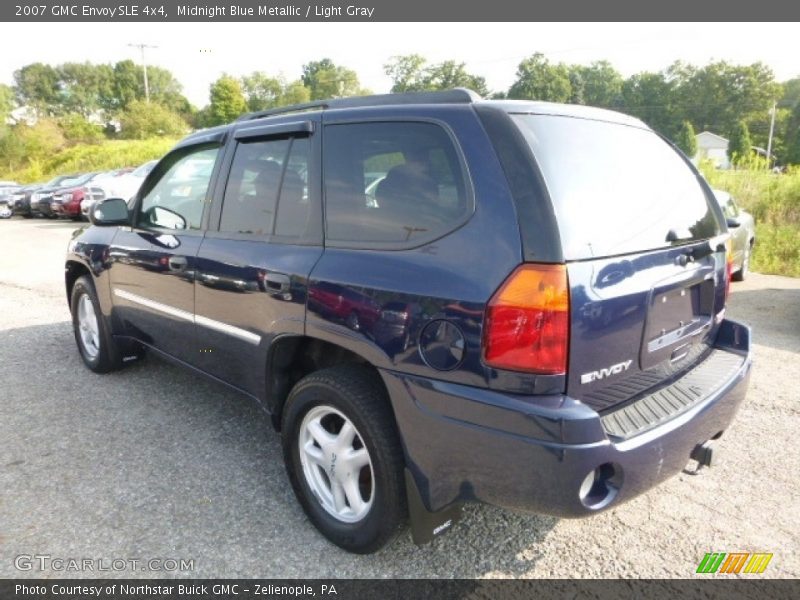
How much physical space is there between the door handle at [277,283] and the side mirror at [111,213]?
6.09 ft

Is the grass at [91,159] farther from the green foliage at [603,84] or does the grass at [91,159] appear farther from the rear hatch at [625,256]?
the green foliage at [603,84]

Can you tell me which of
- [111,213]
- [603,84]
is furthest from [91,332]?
[603,84]

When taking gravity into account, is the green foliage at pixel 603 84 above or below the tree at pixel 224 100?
above

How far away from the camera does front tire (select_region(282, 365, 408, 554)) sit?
7.08 ft

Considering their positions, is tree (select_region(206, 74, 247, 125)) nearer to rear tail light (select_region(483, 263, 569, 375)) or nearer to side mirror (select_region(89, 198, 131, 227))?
side mirror (select_region(89, 198, 131, 227))

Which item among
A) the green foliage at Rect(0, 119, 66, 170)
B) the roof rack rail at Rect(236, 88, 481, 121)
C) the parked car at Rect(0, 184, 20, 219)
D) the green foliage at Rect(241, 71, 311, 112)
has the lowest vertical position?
the parked car at Rect(0, 184, 20, 219)

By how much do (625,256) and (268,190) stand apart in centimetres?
172

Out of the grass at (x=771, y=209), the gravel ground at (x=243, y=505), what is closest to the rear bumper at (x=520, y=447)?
the gravel ground at (x=243, y=505)

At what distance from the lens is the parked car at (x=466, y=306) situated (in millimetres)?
1834

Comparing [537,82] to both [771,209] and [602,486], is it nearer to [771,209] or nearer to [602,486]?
[771,209]

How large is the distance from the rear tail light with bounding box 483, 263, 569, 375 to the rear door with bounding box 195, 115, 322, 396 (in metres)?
0.93

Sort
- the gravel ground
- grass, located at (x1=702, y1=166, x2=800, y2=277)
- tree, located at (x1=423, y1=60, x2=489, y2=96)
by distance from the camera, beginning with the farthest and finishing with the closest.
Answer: tree, located at (x1=423, y1=60, x2=489, y2=96) → grass, located at (x1=702, y1=166, x2=800, y2=277) → the gravel ground

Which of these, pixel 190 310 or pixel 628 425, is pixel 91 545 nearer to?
pixel 190 310

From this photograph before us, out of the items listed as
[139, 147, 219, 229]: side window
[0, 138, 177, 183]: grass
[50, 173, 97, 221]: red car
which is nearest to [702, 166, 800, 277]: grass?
[139, 147, 219, 229]: side window
